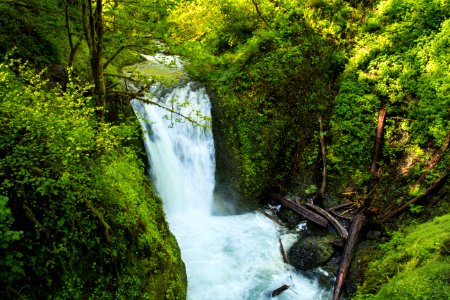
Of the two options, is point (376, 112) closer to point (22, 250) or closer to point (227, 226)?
point (227, 226)

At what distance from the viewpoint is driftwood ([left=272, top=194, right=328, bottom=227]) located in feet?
32.1

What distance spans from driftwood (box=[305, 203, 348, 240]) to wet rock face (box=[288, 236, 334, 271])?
1.43 feet

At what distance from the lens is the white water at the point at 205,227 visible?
7.99 meters

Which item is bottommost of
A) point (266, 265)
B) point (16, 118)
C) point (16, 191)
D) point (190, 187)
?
point (266, 265)

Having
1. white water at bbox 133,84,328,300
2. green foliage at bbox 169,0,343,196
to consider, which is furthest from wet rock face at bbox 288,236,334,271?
green foliage at bbox 169,0,343,196

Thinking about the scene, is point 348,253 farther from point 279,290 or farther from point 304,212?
point 304,212

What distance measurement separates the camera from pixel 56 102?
4758 mm

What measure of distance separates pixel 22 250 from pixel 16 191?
694 millimetres

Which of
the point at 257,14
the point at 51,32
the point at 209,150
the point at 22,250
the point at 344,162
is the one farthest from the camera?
the point at 257,14

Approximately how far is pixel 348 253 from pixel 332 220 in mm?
1357

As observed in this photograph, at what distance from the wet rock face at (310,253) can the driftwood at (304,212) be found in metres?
0.63

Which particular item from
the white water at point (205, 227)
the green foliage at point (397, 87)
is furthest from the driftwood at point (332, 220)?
the green foliage at point (397, 87)

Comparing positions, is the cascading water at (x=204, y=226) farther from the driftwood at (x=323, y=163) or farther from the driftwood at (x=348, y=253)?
the driftwood at (x=323, y=163)

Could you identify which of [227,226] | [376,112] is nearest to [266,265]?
[227,226]
